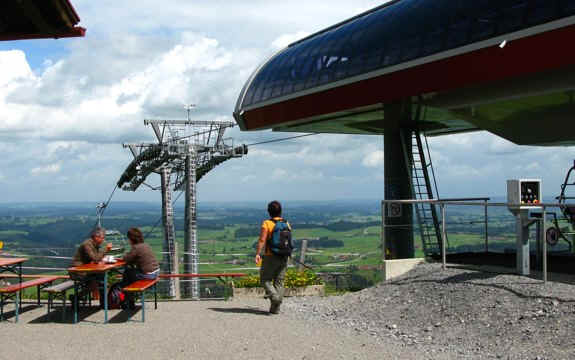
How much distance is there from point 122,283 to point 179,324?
5.91 ft

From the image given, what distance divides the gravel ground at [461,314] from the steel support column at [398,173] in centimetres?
444

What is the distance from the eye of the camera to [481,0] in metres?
14.8

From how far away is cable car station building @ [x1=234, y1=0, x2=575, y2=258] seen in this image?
1341 cm

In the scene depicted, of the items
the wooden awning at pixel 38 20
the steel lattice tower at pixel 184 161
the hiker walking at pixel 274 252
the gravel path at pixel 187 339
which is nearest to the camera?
the wooden awning at pixel 38 20

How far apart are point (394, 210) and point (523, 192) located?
196 inches

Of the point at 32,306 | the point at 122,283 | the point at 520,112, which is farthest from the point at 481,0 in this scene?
the point at 32,306

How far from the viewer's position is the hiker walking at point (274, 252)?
1104 centimetres

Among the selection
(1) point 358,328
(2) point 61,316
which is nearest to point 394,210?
(1) point 358,328

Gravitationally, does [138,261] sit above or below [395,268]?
above

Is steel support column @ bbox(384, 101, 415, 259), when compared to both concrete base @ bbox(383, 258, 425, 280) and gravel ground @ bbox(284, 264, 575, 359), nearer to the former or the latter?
concrete base @ bbox(383, 258, 425, 280)

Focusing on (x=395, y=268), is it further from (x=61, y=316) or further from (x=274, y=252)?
(x=61, y=316)

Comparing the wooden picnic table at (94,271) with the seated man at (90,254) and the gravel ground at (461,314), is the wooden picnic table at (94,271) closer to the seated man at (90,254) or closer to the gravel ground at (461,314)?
the seated man at (90,254)

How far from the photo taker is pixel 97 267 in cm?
1065

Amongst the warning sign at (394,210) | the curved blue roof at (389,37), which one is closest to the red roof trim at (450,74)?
the curved blue roof at (389,37)
